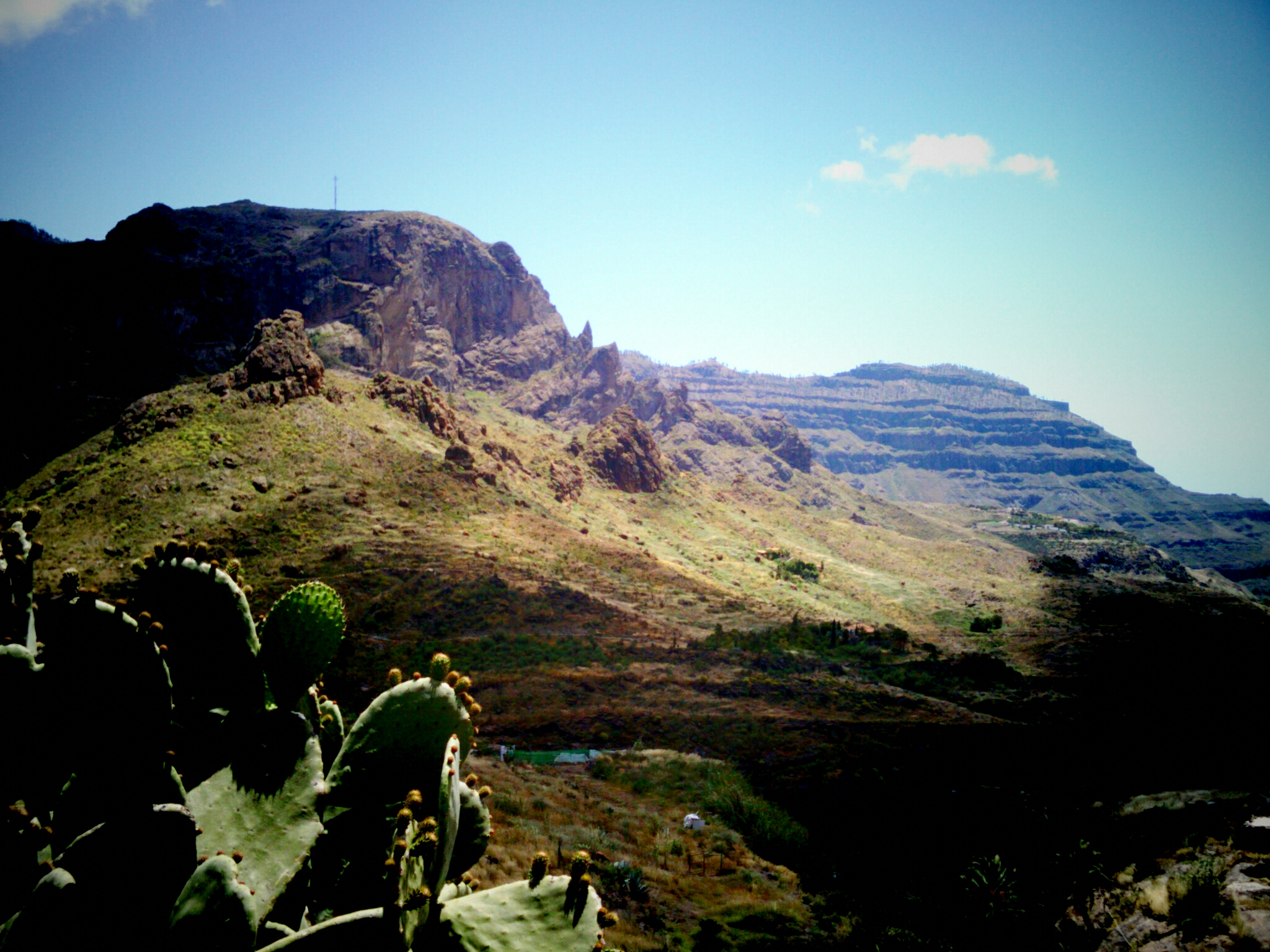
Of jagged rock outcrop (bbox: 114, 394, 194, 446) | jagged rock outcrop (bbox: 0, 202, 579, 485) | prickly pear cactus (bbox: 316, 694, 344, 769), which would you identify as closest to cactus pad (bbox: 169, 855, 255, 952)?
prickly pear cactus (bbox: 316, 694, 344, 769)

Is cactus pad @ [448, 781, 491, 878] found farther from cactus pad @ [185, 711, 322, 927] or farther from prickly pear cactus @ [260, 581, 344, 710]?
prickly pear cactus @ [260, 581, 344, 710]

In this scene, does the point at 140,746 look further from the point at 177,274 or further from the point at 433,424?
the point at 177,274

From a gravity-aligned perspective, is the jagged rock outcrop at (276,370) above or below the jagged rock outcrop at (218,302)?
below

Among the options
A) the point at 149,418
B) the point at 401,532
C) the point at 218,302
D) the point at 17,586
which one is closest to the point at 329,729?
the point at 17,586

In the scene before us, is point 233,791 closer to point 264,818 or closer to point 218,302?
point 264,818

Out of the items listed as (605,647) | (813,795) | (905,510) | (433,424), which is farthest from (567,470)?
(905,510)

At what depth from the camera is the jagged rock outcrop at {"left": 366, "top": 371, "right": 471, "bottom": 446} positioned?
3528 cm

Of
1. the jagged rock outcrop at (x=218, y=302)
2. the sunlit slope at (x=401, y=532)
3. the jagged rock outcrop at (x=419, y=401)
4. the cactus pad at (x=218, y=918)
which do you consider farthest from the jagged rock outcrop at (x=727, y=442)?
the cactus pad at (x=218, y=918)

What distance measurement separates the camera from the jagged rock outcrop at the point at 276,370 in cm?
2841

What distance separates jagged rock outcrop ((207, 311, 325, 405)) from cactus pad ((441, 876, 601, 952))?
101 ft

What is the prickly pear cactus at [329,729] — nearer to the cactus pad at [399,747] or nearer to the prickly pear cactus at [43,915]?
the cactus pad at [399,747]

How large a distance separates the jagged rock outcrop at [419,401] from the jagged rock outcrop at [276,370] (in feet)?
15.0

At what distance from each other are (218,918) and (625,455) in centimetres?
4754

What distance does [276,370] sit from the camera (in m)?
29.2
